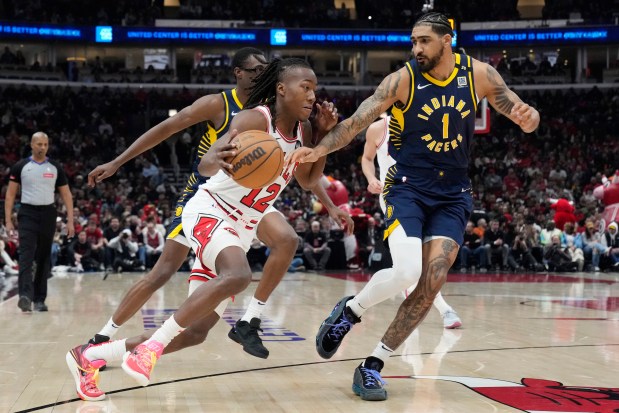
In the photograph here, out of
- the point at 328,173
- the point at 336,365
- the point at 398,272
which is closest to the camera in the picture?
the point at 398,272

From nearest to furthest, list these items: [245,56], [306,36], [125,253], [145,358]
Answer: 1. [145,358]
2. [245,56]
3. [125,253]
4. [306,36]

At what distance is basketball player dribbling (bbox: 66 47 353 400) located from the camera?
486 cm

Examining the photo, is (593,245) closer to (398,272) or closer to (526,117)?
(526,117)

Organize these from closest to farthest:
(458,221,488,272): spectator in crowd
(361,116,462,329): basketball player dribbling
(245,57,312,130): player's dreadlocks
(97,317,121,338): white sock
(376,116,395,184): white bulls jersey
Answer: (245,57,312,130): player's dreadlocks
(97,317,121,338): white sock
(361,116,462,329): basketball player dribbling
(376,116,395,184): white bulls jersey
(458,221,488,272): spectator in crowd

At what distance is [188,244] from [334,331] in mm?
1080

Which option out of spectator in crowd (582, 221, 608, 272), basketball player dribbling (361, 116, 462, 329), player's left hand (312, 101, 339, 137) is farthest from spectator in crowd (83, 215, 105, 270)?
player's left hand (312, 101, 339, 137)

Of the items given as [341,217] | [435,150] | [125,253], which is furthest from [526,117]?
[125,253]

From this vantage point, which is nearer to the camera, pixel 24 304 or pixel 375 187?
pixel 375 187

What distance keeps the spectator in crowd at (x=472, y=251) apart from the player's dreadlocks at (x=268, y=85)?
13771 millimetres

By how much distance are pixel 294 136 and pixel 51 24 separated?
1296 inches

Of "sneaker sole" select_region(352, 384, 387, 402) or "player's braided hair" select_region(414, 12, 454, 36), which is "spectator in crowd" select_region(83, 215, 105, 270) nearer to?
"player's braided hair" select_region(414, 12, 454, 36)

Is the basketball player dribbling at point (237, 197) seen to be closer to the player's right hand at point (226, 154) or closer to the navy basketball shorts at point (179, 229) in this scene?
the player's right hand at point (226, 154)

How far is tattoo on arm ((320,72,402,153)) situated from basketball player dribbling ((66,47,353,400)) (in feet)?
0.33

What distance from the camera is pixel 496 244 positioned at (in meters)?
18.5
